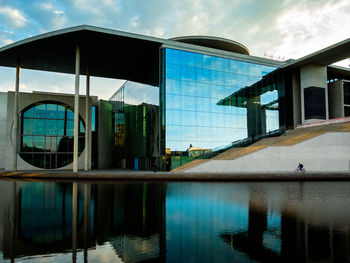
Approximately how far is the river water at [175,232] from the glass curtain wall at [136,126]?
2020 centimetres

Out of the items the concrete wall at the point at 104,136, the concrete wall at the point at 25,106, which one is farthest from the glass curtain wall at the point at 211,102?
the concrete wall at the point at 104,136

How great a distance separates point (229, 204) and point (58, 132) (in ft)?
97.2

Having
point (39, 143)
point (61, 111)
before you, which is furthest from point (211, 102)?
point (39, 143)

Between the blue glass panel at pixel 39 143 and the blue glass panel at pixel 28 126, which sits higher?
the blue glass panel at pixel 28 126

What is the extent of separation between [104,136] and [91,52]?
44.8 feet

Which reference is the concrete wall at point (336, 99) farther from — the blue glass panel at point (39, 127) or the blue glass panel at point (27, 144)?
the blue glass panel at point (27, 144)

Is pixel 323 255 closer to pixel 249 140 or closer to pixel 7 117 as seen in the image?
pixel 249 140

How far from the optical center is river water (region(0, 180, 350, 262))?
5355 mm

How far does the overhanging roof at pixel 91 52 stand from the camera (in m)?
27.4

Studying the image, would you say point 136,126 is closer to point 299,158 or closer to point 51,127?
point 51,127

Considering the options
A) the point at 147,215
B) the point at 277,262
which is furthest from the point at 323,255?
the point at 147,215

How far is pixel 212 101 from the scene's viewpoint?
31766 mm

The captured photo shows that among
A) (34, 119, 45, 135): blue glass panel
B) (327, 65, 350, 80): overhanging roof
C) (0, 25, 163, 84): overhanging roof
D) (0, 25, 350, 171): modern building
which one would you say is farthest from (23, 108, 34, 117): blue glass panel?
(327, 65, 350, 80): overhanging roof

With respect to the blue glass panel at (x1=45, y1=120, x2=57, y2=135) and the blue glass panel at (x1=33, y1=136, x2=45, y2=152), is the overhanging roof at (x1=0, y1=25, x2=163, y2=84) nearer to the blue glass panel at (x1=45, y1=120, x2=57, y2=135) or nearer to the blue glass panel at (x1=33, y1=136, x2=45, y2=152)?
the blue glass panel at (x1=45, y1=120, x2=57, y2=135)
